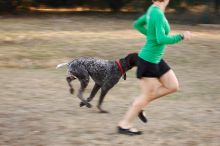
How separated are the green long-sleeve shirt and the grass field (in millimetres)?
1052

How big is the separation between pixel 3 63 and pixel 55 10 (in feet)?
46.8

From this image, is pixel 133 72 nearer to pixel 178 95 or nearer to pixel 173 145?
pixel 178 95

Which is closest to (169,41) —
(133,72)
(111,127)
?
(111,127)

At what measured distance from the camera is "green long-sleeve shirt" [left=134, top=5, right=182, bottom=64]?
21.1 ft

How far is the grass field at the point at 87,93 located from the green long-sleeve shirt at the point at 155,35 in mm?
1052

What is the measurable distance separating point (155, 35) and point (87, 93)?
171 inches

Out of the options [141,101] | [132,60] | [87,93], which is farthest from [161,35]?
[87,93]

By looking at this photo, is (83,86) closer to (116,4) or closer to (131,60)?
(131,60)

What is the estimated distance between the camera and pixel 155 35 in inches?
260

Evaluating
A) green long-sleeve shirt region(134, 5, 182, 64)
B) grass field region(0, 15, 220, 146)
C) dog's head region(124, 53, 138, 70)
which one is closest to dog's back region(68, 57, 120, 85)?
dog's head region(124, 53, 138, 70)

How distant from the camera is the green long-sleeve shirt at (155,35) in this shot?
6.42 m

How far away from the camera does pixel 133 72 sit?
1348 centimetres

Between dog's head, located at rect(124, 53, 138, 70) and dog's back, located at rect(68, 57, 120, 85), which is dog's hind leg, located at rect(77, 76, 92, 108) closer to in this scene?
dog's back, located at rect(68, 57, 120, 85)

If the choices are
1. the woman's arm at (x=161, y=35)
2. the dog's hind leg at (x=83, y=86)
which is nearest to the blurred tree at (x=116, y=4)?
the dog's hind leg at (x=83, y=86)
